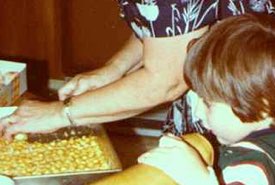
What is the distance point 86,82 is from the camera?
1747 millimetres

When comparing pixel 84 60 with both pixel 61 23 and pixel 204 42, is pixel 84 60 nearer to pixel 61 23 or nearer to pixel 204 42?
pixel 61 23

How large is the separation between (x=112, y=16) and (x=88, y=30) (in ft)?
0.51

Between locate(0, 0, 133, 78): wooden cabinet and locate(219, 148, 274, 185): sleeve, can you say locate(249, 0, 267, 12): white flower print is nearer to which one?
locate(219, 148, 274, 185): sleeve

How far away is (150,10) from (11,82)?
0.44 m

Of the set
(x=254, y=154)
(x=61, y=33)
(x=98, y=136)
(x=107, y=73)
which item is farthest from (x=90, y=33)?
(x=254, y=154)

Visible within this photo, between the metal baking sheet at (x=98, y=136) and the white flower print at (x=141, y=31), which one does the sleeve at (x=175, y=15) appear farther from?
the metal baking sheet at (x=98, y=136)

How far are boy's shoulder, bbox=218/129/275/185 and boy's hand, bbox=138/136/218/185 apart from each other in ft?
0.25

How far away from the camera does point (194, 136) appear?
116cm

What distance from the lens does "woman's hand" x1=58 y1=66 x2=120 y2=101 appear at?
1.72 meters

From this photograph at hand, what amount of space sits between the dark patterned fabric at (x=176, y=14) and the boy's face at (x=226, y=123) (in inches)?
8.7

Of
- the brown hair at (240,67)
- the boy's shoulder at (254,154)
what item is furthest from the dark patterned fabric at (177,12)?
the boy's shoulder at (254,154)

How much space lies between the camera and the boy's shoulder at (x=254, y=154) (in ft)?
3.69

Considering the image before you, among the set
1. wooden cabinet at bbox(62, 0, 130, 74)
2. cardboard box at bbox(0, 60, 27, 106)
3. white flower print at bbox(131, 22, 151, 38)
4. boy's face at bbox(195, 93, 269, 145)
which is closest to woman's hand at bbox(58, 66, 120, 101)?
cardboard box at bbox(0, 60, 27, 106)

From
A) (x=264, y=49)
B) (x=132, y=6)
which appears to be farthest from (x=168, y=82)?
(x=264, y=49)
